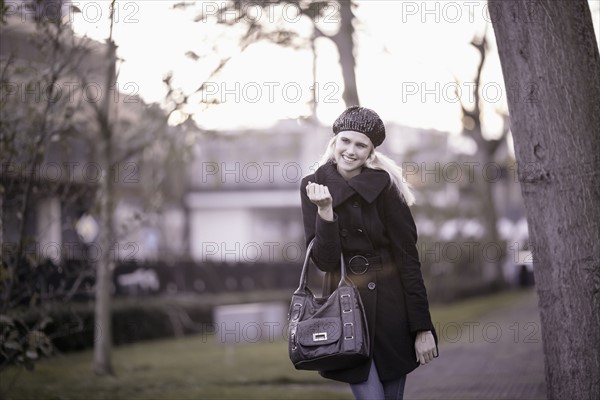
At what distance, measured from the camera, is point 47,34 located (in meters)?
8.02

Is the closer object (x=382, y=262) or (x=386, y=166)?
(x=382, y=262)

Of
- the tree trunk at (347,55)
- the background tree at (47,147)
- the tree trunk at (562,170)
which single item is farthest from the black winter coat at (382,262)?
the tree trunk at (347,55)

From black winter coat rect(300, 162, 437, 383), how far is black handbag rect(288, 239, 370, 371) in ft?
0.53

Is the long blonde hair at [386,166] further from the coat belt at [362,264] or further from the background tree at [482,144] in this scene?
the background tree at [482,144]

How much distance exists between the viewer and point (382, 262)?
4504mm

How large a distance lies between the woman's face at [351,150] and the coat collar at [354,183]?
0.05 m

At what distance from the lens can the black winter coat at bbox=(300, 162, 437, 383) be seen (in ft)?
14.6

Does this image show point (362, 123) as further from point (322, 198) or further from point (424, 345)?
point (424, 345)

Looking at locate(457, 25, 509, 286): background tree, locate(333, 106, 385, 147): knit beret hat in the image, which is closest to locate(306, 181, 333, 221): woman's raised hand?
locate(333, 106, 385, 147): knit beret hat

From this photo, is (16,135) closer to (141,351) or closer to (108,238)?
(108,238)

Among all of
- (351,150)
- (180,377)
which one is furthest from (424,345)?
(180,377)

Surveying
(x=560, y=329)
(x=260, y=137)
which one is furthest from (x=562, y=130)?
(x=260, y=137)

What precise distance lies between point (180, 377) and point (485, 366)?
4.01 meters

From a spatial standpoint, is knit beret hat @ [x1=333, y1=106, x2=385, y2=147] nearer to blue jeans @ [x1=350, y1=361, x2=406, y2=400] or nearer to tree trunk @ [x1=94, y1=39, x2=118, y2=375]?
blue jeans @ [x1=350, y1=361, x2=406, y2=400]
